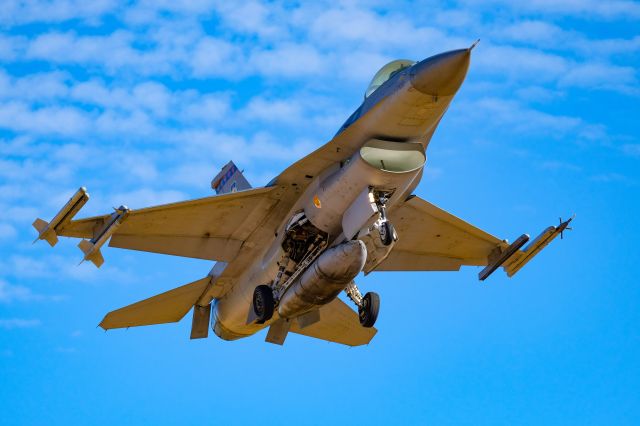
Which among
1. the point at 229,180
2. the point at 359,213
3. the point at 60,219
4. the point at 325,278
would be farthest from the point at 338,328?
the point at 60,219

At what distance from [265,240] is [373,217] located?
3999mm

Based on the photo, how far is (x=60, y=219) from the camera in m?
26.6

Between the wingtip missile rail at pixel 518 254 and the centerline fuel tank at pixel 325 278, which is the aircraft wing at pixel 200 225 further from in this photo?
the wingtip missile rail at pixel 518 254

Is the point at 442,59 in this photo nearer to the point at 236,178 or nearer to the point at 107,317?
the point at 236,178

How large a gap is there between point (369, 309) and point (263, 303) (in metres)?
2.54

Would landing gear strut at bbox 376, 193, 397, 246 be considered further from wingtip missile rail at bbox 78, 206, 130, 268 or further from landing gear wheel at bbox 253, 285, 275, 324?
wingtip missile rail at bbox 78, 206, 130, 268

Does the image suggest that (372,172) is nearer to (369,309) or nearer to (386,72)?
(386,72)

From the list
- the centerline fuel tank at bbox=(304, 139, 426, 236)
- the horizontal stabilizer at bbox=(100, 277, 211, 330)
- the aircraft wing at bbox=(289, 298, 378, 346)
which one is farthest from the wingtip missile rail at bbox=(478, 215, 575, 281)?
the horizontal stabilizer at bbox=(100, 277, 211, 330)

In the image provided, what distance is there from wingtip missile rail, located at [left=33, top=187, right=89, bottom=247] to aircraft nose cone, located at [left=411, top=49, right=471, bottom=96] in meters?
7.67

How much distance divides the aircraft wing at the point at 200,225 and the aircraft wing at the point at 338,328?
12.4ft

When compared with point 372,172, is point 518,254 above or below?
above

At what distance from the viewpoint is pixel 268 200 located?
28.5m

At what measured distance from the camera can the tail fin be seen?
1253 inches

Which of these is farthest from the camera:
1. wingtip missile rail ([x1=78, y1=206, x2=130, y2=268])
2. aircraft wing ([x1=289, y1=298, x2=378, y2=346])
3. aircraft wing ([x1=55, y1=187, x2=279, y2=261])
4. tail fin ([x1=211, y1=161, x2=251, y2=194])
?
aircraft wing ([x1=289, y1=298, x2=378, y2=346])
